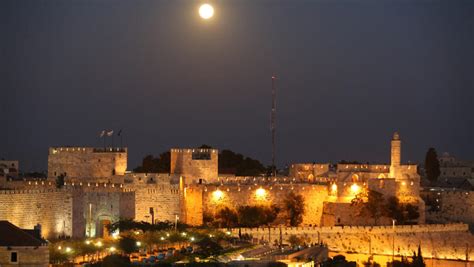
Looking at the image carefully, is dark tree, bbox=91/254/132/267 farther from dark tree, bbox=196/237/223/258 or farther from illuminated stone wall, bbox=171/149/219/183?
illuminated stone wall, bbox=171/149/219/183

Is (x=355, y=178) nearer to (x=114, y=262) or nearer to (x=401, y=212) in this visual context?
(x=401, y=212)

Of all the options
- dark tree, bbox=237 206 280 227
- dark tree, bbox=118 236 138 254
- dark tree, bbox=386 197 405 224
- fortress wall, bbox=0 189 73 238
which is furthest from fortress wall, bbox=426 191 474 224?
dark tree, bbox=118 236 138 254

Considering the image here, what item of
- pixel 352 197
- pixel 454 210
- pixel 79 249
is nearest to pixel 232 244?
pixel 79 249

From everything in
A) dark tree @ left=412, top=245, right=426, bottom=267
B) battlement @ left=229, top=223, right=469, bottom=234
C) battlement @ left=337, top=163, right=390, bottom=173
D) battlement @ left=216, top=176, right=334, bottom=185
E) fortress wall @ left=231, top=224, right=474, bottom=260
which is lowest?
dark tree @ left=412, top=245, right=426, bottom=267

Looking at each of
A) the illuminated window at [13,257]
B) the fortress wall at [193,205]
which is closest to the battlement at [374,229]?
the fortress wall at [193,205]

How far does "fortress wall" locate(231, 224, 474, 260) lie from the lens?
5878 cm

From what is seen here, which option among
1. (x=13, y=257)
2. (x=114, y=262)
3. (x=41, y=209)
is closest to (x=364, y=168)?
(x=41, y=209)

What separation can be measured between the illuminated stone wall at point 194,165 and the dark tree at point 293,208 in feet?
12.3

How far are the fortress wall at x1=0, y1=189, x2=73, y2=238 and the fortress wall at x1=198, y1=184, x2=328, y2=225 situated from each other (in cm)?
999

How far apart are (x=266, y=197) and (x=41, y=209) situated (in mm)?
Result: 15894

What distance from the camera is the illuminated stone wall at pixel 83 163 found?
59656 mm

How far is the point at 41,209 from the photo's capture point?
159ft

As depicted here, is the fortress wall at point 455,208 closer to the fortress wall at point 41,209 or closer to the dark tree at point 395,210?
the dark tree at point 395,210

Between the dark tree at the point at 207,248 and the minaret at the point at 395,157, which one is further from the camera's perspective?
the minaret at the point at 395,157
